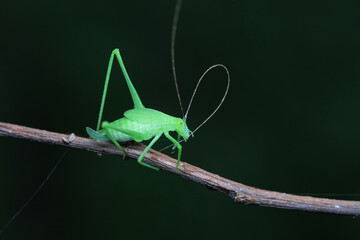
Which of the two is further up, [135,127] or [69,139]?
[135,127]

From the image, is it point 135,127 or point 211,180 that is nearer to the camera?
point 211,180

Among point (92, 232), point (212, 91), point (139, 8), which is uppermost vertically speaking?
point (139, 8)

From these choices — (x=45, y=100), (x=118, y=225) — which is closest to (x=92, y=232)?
(x=118, y=225)

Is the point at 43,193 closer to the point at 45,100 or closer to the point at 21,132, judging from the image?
the point at 45,100

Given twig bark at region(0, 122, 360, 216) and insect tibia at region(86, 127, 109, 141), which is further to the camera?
insect tibia at region(86, 127, 109, 141)

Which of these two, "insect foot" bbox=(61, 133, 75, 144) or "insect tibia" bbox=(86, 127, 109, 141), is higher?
"insect tibia" bbox=(86, 127, 109, 141)

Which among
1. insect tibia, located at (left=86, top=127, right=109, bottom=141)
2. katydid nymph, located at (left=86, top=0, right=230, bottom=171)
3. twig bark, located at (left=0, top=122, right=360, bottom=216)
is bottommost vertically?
twig bark, located at (left=0, top=122, right=360, bottom=216)

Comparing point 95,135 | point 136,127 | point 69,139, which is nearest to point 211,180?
point 136,127

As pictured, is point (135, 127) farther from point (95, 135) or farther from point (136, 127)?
point (95, 135)
